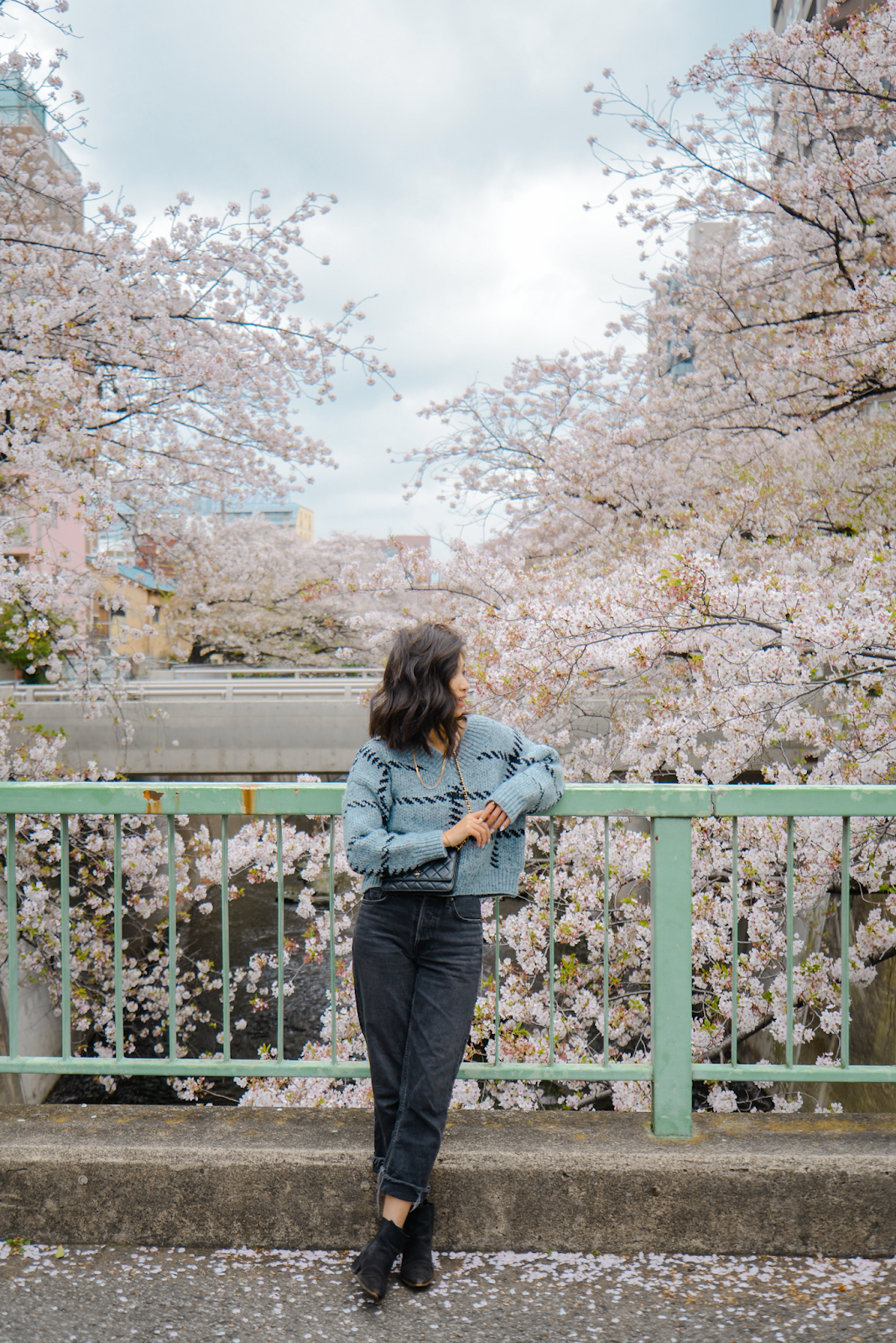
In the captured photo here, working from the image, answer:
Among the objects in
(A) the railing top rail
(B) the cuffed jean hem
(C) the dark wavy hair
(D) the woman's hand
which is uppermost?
(C) the dark wavy hair

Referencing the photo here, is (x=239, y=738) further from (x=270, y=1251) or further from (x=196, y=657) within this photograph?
(x=196, y=657)

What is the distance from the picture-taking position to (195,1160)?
2.45m

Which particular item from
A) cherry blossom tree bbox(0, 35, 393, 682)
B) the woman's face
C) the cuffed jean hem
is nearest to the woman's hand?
the woman's face

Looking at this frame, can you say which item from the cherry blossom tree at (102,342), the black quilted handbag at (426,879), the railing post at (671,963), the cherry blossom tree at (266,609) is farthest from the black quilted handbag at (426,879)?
the cherry blossom tree at (266,609)

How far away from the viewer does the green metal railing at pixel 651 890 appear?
8.21 feet

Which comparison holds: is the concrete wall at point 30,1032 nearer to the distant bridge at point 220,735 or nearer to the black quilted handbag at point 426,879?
the distant bridge at point 220,735

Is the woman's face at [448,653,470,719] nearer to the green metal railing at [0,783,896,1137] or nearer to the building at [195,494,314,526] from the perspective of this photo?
the green metal railing at [0,783,896,1137]

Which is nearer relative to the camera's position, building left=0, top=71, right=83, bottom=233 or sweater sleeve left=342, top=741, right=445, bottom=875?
sweater sleeve left=342, top=741, right=445, bottom=875

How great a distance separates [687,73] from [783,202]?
1313mm

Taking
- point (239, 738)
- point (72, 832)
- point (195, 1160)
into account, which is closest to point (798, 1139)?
point (195, 1160)

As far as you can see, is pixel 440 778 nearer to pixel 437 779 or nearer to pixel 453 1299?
pixel 437 779

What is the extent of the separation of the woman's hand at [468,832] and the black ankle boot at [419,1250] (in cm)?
90

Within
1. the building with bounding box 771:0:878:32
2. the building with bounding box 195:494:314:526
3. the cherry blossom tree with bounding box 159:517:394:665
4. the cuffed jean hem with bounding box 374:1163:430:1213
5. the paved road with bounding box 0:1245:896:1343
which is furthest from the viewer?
the cherry blossom tree with bounding box 159:517:394:665

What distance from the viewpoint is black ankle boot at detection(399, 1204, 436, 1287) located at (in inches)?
87.0
